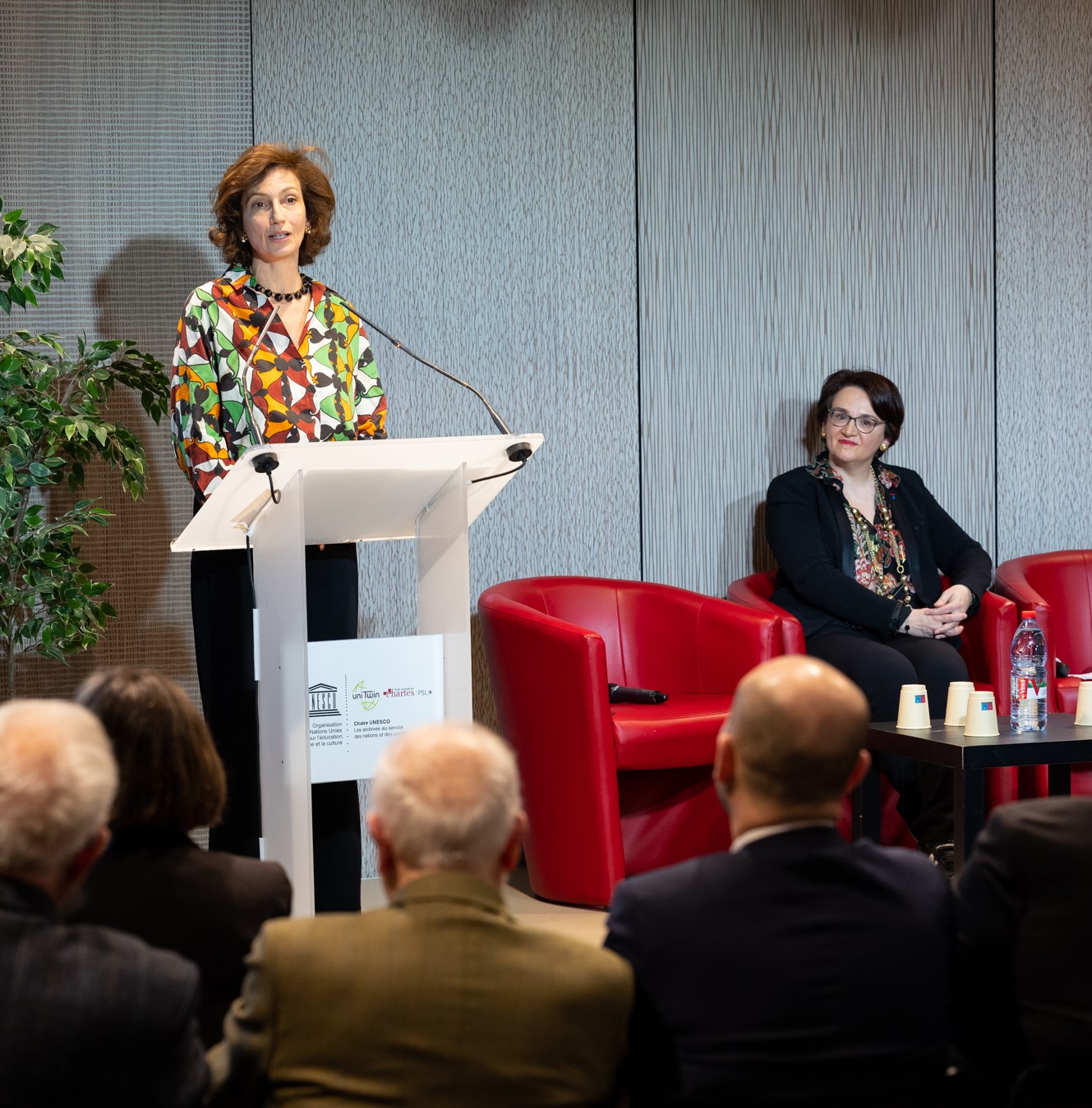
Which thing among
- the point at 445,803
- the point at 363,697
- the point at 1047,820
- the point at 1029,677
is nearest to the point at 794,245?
the point at 1029,677

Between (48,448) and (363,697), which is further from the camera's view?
(48,448)

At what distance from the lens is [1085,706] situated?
339 centimetres

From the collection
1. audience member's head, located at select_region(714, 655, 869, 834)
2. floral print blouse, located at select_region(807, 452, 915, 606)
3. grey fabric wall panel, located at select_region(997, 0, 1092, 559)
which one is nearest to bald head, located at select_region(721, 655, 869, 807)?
audience member's head, located at select_region(714, 655, 869, 834)

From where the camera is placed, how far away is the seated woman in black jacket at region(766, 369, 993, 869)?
3914mm

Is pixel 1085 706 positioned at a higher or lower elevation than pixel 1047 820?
lower

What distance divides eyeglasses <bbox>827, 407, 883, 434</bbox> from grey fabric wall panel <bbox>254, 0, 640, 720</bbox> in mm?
623

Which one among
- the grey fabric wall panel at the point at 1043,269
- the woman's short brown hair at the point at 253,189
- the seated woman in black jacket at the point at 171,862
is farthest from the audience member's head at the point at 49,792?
the grey fabric wall panel at the point at 1043,269

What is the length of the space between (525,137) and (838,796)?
128 inches

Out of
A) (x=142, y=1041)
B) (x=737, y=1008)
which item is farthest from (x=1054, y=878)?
(x=142, y=1041)

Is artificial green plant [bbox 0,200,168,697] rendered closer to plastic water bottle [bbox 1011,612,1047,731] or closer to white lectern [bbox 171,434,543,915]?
white lectern [bbox 171,434,543,915]

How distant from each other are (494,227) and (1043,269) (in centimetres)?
185

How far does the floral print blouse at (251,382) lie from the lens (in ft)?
10.0

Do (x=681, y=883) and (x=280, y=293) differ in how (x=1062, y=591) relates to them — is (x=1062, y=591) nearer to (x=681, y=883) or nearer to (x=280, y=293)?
(x=280, y=293)

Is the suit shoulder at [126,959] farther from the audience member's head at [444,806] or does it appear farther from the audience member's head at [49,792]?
the audience member's head at [444,806]
